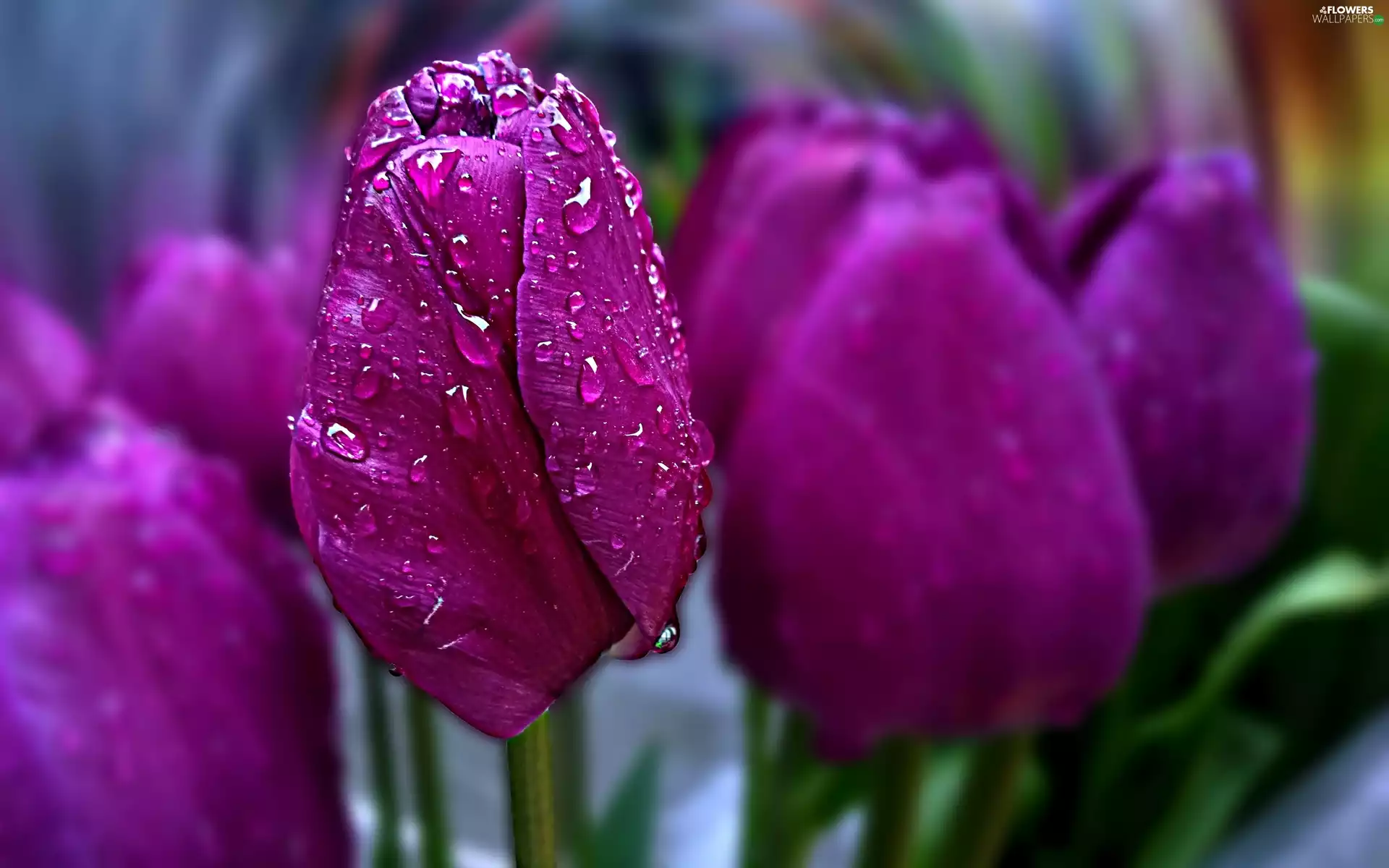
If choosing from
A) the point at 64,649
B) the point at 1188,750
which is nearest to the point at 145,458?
the point at 64,649

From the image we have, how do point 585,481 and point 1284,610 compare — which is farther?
point 1284,610

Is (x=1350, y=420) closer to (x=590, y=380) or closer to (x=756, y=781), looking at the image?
(x=756, y=781)

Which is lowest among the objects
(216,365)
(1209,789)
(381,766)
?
(1209,789)

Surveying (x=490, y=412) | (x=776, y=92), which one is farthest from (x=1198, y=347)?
(x=776, y=92)

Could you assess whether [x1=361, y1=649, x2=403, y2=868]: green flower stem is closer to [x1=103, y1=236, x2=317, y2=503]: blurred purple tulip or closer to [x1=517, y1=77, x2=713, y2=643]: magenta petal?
[x1=103, y1=236, x2=317, y2=503]: blurred purple tulip

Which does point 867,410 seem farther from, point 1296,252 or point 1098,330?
point 1296,252

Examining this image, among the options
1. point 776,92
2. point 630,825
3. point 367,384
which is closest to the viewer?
point 367,384

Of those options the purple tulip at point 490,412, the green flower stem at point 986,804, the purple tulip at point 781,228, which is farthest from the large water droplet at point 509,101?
the green flower stem at point 986,804

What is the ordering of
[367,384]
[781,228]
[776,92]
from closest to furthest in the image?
[367,384] < [781,228] < [776,92]
